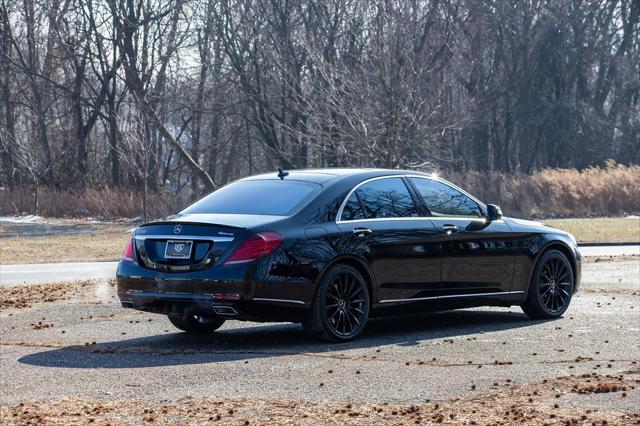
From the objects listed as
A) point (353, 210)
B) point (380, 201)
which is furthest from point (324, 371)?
point (380, 201)

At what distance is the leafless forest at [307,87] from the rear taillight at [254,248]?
80.2 ft

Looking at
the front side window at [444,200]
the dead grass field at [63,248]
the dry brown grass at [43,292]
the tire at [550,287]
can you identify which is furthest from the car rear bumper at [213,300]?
the dead grass field at [63,248]

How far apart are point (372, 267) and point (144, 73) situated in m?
37.2

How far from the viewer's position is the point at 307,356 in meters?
9.78

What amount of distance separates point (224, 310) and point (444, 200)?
286cm

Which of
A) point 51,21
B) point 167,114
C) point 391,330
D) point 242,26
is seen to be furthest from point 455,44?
point 391,330

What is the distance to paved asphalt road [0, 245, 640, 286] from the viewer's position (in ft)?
62.6

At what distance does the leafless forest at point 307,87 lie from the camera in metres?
39.8

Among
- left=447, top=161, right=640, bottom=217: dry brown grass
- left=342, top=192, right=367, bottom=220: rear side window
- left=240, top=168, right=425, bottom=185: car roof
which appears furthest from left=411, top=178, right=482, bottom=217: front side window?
left=447, top=161, right=640, bottom=217: dry brown grass

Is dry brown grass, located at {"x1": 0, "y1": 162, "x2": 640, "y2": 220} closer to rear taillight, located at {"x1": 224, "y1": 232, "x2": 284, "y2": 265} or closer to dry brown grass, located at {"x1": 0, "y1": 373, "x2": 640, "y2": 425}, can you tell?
rear taillight, located at {"x1": 224, "y1": 232, "x2": 284, "y2": 265}

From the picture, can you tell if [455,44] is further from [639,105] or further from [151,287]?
[151,287]

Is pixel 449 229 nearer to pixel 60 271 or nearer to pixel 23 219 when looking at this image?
pixel 60 271

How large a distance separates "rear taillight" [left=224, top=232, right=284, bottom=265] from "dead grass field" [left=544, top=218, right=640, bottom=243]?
65.4ft

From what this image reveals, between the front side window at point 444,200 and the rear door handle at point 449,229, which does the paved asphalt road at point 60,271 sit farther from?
the rear door handle at point 449,229
